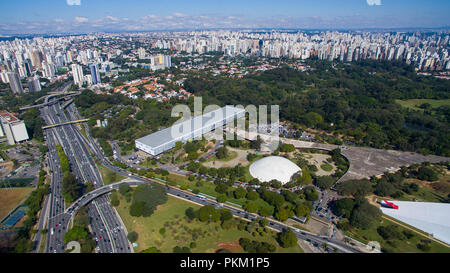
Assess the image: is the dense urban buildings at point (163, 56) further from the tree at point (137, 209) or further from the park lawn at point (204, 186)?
the tree at point (137, 209)

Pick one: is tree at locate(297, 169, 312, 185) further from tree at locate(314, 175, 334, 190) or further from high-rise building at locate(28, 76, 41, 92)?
high-rise building at locate(28, 76, 41, 92)

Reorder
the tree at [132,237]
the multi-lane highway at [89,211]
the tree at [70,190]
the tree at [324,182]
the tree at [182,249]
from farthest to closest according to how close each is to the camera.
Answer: the tree at [324,182] → the tree at [70,190] → the multi-lane highway at [89,211] → the tree at [132,237] → the tree at [182,249]

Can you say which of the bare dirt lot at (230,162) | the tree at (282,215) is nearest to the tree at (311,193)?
the tree at (282,215)

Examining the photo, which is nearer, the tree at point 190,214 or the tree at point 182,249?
the tree at point 182,249

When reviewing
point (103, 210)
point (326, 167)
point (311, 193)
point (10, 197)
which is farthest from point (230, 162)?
point (10, 197)

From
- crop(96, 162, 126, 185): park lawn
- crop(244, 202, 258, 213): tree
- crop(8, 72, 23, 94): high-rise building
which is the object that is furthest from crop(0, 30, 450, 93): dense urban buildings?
crop(244, 202, 258, 213): tree

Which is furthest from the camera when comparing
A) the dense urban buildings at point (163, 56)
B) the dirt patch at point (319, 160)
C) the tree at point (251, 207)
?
the dense urban buildings at point (163, 56)

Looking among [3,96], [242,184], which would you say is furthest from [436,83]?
[3,96]
